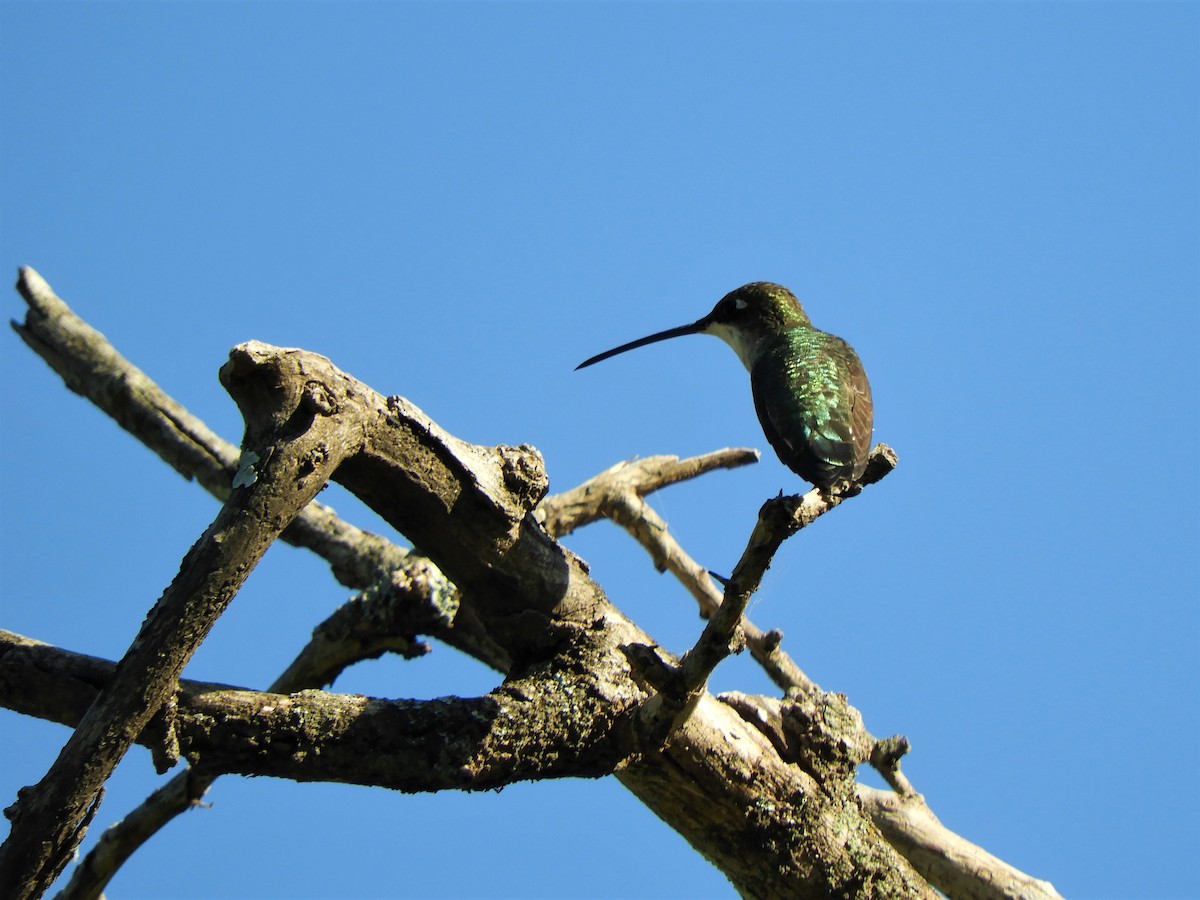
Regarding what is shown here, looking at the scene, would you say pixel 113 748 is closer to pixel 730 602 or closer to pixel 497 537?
pixel 497 537

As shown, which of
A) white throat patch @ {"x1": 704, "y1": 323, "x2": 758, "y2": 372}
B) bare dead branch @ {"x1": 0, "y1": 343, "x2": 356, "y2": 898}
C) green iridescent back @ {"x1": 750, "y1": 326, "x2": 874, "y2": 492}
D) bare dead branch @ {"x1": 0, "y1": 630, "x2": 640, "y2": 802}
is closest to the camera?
bare dead branch @ {"x1": 0, "y1": 343, "x2": 356, "y2": 898}

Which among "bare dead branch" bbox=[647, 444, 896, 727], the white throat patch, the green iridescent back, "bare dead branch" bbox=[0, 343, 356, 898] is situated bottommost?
"bare dead branch" bbox=[0, 343, 356, 898]

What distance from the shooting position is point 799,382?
5.53 metres

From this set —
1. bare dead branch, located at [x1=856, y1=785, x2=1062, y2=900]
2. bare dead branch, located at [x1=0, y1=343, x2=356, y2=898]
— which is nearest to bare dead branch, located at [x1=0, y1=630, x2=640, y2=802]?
bare dead branch, located at [x1=0, y1=343, x2=356, y2=898]

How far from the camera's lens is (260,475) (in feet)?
10.3

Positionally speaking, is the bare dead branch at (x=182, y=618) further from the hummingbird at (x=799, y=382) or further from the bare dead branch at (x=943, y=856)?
the bare dead branch at (x=943, y=856)

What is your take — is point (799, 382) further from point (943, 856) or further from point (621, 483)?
point (943, 856)

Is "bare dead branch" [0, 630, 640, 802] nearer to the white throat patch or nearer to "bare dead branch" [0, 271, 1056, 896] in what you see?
"bare dead branch" [0, 271, 1056, 896]

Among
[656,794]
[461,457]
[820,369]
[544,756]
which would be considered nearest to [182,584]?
[461,457]

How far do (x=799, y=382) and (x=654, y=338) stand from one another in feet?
7.09

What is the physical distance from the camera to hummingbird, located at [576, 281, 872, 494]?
486 centimetres

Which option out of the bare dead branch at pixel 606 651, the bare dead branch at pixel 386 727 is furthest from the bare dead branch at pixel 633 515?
the bare dead branch at pixel 386 727

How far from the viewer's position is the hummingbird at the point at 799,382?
486 cm

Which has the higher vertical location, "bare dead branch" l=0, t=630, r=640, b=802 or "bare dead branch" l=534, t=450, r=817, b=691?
"bare dead branch" l=534, t=450, r=817, b=691
